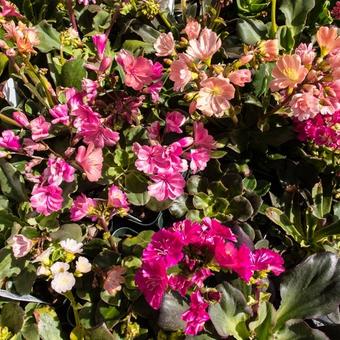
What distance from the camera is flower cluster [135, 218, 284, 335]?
Answer: 1008 mm

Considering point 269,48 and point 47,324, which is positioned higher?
point 269,48

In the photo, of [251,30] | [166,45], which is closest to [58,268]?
[166,45]

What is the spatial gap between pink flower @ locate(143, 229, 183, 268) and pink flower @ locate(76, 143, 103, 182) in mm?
287

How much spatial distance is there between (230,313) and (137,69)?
2.08 ft

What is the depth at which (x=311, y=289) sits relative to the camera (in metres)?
1.23

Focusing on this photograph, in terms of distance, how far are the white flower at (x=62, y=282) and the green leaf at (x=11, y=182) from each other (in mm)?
336

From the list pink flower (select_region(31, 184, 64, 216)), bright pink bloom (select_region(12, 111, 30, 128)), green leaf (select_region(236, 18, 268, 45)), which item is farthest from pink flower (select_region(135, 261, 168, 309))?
green leaf (select_region(236, 18, 268, 45))

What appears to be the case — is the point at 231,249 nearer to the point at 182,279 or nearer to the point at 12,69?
the point at 182,279

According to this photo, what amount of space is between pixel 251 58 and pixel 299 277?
55cm

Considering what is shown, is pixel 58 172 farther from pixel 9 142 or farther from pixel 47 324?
pixel 47 324

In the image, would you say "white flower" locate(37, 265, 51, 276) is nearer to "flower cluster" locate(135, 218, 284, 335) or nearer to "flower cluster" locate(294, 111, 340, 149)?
"flower cluster" locate(135, 218, 284, 335)

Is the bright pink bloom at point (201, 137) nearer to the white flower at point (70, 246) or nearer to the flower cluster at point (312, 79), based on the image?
the flower cluster at point (312, 79)

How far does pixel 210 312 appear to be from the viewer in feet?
3.69

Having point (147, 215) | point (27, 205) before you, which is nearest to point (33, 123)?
point (27, 205)
